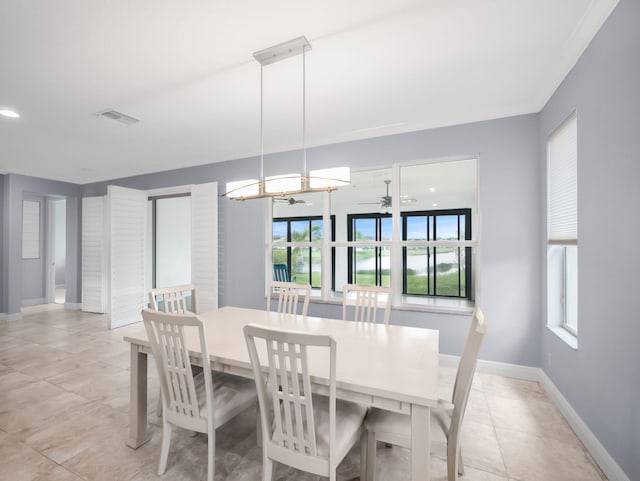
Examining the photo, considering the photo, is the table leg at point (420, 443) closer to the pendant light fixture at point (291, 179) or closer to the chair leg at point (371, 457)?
the chair leg at point (371, 457)

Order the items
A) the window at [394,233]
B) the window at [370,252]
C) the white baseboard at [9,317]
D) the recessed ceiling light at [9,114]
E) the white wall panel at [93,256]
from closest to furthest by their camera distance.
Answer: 1. the recessed ceiling light at [9,114]
2. the window at [394,233]
3. the window at [370,252]
4. the white baseboard at [9,317]
5. the white wall panel at [93,256]

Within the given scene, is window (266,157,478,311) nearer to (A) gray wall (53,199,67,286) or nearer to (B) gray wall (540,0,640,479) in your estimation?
(B) gray wall (540,0,640,479)

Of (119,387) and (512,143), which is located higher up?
(512,143)

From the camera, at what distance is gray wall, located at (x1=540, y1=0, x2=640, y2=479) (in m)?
1.54

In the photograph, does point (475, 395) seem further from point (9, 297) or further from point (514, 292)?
point (9, 297)

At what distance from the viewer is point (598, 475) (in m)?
1.76

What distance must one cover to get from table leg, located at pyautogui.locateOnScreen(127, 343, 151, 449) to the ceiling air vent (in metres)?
2.38

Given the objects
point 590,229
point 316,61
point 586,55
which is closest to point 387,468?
point 590,229

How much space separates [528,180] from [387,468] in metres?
2.80

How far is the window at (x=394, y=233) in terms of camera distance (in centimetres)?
354

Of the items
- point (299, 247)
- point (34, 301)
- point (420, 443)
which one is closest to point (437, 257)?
point (299, 247)

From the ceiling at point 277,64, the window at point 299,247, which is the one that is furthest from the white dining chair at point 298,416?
the window at point 299,247

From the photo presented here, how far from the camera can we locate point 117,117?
315cm

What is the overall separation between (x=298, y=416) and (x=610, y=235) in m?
1.98
